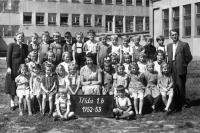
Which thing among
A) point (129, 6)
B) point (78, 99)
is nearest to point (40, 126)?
point (78, 99)

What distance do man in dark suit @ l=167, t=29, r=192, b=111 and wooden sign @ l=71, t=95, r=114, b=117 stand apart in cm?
196

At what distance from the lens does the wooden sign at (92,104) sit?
9.21 m

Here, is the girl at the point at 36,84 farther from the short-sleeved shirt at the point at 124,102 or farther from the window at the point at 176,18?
the window at the point at 176,18

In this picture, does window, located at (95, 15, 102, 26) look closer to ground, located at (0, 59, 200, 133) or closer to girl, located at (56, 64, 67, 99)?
girl, located at (56, 64, 67, 99)

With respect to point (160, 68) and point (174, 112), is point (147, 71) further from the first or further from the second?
point (174, 112)

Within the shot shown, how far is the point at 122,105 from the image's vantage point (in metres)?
9.25

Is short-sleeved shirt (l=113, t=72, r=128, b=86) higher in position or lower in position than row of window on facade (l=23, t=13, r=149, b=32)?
lower

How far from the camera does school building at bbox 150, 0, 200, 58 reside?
106ft

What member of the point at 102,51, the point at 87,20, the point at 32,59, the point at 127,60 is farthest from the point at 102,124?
the point at 87,20

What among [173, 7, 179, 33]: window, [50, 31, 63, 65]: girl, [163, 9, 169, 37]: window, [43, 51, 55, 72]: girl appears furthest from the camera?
[163, 9, 169, 37]: window

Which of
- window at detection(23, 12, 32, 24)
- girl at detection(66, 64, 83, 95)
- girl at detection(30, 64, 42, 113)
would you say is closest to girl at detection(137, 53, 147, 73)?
girl at detection(66, 64, 83, 95)

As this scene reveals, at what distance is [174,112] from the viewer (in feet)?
31.9

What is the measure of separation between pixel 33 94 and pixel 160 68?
347 centimetres

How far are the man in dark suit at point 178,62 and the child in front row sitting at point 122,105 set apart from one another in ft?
4.98
